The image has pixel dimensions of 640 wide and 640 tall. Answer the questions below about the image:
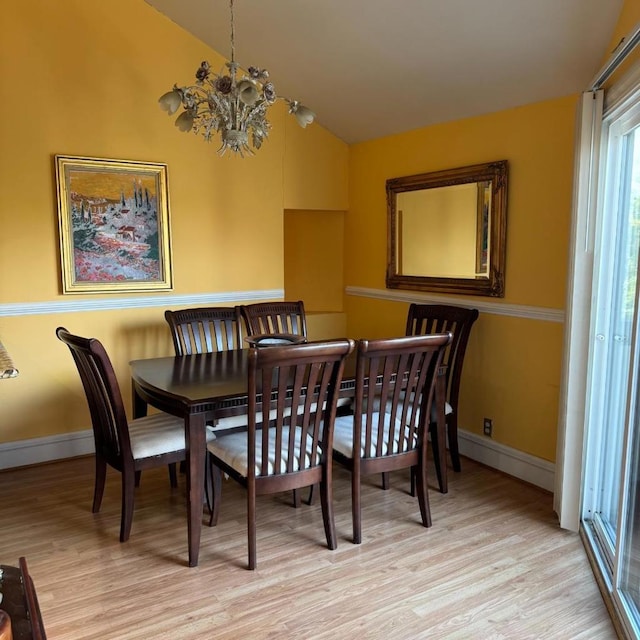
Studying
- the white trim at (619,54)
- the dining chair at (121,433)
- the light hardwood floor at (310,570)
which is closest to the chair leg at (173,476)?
the light hardwood floor at (310,570)

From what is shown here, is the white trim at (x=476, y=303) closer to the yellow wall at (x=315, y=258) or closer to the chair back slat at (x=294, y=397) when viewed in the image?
the yellow wall at (x=315, y=258)

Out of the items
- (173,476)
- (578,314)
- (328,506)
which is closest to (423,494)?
(328,506)

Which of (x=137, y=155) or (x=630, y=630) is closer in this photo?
(x=630, y=630)

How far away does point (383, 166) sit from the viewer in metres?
4.34

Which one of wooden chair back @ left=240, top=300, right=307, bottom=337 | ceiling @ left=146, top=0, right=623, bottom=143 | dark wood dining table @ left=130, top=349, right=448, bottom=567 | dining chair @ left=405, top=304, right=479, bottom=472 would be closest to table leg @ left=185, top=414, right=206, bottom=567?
dark wood dining table @ left=130, top=349, right=448, bottom=567

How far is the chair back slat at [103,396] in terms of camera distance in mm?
2432

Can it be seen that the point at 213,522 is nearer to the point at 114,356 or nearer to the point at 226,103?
the point at 114,356

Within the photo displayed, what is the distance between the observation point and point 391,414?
2660 millimetres

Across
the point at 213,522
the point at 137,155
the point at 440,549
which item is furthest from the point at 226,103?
the point at 440,549

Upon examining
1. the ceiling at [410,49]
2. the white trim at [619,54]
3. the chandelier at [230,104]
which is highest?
the ceiling at [410,49]

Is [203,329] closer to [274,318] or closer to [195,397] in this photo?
[274,318]

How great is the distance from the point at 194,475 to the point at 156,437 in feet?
1.08

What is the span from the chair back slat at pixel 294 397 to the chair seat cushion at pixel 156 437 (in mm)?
437

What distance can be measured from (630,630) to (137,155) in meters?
3.60
